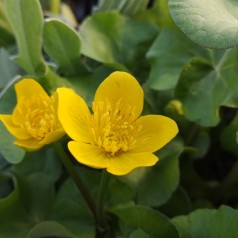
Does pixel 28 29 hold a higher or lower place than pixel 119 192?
higher

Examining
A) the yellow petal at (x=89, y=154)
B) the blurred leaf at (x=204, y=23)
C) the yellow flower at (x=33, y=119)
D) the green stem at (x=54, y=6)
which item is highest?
the blurred leaf at (x=204, y=23)

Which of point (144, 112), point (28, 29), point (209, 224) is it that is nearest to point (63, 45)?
point (28, 29)

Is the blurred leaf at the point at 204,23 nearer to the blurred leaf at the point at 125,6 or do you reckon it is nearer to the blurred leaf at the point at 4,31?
the blurred leaf at the point at 125,6

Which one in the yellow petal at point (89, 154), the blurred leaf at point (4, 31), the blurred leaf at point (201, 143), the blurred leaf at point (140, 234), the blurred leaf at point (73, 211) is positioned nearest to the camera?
the yellow petal at point (89, 154)

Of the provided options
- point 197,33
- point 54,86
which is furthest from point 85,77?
point 197,33

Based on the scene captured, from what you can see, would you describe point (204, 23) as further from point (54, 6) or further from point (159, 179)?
point (54, 6)

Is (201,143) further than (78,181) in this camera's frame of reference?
Yes

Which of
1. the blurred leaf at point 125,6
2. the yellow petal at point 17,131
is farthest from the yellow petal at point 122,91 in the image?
the blurred leaf at point 125,6
